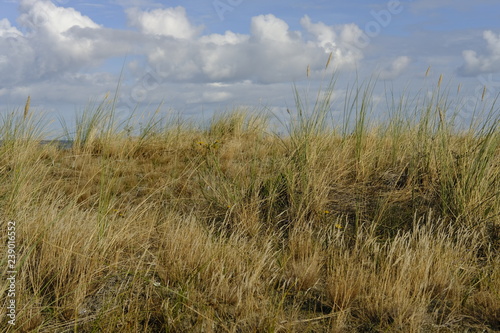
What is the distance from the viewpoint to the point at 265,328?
247cm

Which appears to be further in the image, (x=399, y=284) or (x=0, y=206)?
(x=0, y=206)

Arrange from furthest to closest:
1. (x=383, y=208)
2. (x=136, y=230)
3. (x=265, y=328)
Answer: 1. (x=383, y=208)
2. (x=136, y=230)
3. (x=265, y=328)

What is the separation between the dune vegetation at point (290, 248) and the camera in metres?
2.65

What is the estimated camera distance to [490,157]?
13.2 feet

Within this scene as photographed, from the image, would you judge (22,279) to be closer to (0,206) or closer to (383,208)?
(0,206)

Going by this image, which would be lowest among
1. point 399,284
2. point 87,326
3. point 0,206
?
point 87,326

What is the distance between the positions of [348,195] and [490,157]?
48.4 inches

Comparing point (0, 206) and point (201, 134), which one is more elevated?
point (201, 134)

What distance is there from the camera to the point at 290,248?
3.45 meters

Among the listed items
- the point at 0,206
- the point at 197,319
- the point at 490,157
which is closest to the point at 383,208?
the point at 490,157

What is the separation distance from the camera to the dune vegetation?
2.65 m

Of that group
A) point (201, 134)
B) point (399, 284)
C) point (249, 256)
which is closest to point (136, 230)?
point (249, 256)

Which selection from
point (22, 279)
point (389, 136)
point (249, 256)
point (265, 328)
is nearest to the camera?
point (265, 328)

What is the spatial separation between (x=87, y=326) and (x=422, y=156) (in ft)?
11.1
